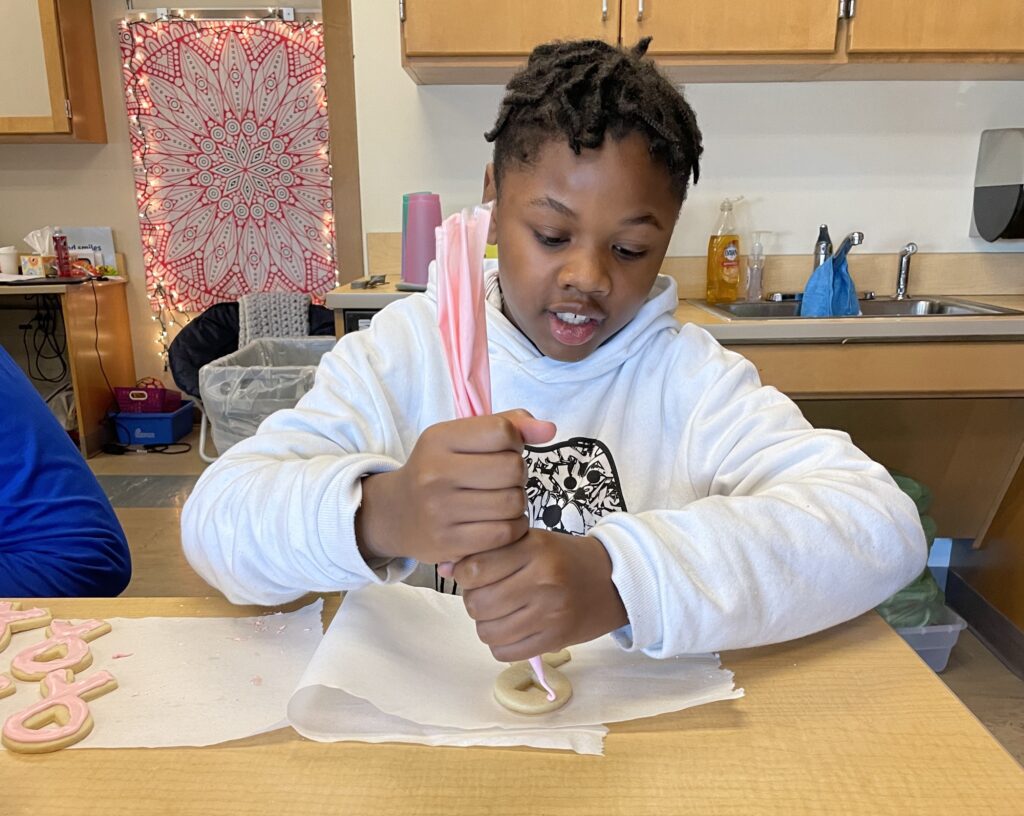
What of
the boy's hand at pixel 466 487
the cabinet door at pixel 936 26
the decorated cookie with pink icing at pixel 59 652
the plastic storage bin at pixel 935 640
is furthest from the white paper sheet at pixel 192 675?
the cabinet door at pixel 936 26

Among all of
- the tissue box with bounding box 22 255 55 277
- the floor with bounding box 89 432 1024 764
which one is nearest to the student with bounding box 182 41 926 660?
the floor with bounding box 89 432 1024 764

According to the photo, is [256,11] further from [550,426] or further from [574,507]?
[550,426]

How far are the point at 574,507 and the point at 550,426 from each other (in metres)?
0.39

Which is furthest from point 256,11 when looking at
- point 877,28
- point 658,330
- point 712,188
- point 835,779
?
point 835,779

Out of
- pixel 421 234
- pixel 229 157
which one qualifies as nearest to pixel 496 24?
pixel 421 234

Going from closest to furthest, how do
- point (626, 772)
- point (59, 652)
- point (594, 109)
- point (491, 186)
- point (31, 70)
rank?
point (626, 772) < point (59, 652) < point (594, 109) < point (491, 186) < point (31, 70)

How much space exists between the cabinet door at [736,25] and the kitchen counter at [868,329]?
71 centimetres

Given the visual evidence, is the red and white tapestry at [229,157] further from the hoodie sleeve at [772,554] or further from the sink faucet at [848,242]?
the hoodie sleeve at [772,554]

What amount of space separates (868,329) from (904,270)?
2.18 ft

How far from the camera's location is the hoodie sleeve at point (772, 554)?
0.54 meters

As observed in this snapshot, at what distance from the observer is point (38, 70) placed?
3010mm

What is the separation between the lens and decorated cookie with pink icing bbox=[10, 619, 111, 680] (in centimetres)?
54

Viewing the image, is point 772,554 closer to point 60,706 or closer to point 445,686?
point 445,686

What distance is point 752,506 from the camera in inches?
24.1
